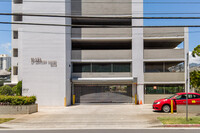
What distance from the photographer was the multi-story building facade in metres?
24.9

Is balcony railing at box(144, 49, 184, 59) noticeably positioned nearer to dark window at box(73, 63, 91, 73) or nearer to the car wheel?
dark window at box(73, 63, 91, 73)

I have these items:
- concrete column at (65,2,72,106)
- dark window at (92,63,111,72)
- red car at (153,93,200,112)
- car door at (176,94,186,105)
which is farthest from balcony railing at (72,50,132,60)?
car door at (176,94,186,105)

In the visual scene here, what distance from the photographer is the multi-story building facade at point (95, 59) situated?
81.7ft

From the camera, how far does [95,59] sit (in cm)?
2717

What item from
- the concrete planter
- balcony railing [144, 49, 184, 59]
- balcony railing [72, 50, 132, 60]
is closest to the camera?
the concrete planter

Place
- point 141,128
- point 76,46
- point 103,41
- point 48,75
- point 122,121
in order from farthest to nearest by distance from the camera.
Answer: point 76,46 → point 103,41 → point 48,75 → point 122,121 → point 141,128

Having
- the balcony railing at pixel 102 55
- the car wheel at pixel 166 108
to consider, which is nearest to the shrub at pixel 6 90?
the balcony railing at pixel 102 55

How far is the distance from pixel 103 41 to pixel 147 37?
5.36 meters

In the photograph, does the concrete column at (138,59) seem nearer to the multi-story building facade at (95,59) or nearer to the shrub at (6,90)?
the multi-story building facade at (95,59)

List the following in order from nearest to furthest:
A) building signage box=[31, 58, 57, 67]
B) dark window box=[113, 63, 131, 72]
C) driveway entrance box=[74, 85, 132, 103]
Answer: building signage box=[31, 58, 57, 67] < driveway entrance box=[74, 85, 132, 103] < dark window box=[113, 63, 131, 72]

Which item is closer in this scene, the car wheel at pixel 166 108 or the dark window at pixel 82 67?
the car wheel at pixel 166 108

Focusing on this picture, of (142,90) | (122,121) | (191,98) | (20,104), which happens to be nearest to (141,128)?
(122,121)

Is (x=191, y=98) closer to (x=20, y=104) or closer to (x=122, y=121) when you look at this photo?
(x=122, y=121)

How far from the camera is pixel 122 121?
14453mm
